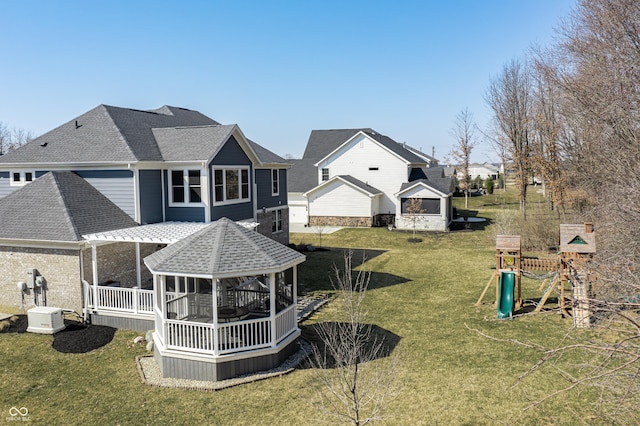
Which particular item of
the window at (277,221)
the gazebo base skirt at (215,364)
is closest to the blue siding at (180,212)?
the gazebo base skirt at (215,364)

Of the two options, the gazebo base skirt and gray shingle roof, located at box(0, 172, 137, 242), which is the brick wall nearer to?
gray shingle roof, located at box(0, 172, 137, 242)

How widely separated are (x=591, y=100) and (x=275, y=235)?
55.0ft

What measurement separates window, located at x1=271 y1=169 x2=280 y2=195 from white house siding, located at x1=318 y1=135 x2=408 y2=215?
1327 centimetres

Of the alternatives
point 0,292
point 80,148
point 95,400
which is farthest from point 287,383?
point 80,148

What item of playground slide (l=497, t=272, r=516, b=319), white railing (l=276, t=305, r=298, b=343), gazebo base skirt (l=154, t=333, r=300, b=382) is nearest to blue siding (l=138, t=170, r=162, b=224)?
gazebo base skirt (l=154, t=333, r=300, b=382)

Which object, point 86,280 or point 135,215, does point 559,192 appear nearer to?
point 135,215

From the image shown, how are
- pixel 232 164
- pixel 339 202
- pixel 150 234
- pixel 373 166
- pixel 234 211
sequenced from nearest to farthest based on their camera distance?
1. pixel 150 234
2. pixel 232 164
3. pixel 234 211
4. pixel 339 202
5. pixel 373 166

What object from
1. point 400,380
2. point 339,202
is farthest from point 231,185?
point 339,202

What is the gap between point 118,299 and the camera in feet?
47.7

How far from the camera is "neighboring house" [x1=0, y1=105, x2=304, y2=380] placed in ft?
38.6

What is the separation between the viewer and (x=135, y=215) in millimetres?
17734

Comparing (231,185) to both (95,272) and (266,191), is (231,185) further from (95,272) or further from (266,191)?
(95,272)
